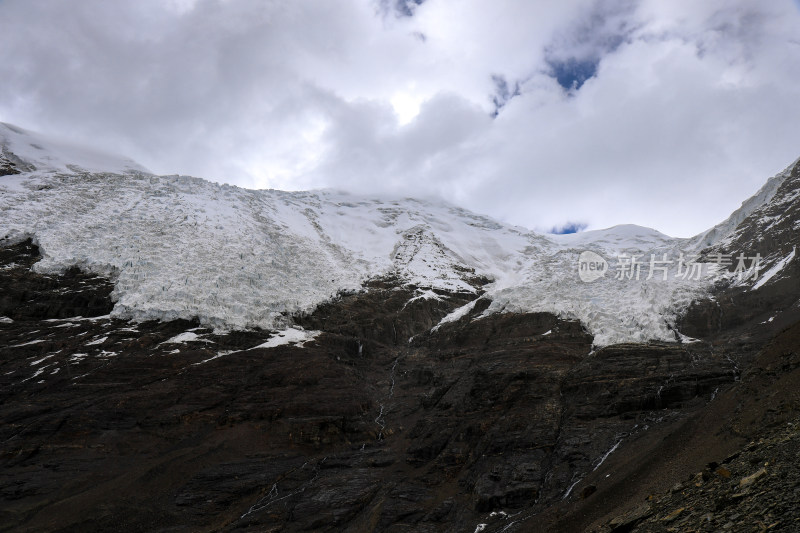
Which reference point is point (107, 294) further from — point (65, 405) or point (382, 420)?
point (382, 420)

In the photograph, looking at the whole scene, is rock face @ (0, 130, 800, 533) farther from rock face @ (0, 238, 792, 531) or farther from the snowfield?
the snowfield

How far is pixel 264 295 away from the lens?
7088 centimetres

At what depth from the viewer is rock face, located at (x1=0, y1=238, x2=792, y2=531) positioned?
35.3 m

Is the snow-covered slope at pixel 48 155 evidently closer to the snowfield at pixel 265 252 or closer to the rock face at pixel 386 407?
the snowfield at pixel 265 252

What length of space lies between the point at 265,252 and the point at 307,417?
38186 millimetres

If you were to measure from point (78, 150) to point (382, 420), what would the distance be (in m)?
107

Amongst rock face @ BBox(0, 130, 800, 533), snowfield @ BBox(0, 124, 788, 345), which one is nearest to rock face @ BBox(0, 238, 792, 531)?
rock face @ BBox(0, 130, 800, 533)

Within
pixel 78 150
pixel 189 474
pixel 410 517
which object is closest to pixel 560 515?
pixel 410 517

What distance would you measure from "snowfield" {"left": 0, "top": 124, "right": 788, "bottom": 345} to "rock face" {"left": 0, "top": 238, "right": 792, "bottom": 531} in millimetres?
3769

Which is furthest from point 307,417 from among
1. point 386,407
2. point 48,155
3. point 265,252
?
point 48,155

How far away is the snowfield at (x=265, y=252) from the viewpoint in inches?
2493

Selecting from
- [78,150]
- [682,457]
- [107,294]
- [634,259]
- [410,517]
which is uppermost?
[78,150]

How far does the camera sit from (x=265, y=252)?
267 feet

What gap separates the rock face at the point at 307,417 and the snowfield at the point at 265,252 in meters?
3.77
